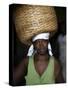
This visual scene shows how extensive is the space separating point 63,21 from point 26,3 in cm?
31

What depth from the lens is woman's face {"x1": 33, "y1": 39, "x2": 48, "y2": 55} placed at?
1.63 metres

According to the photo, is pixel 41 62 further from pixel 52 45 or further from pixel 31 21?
pixel 31 21

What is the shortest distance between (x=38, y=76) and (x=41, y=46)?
0.70 ft

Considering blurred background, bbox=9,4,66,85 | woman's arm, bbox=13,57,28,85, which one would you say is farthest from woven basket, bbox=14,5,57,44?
woman's arm, bbox=13,57,28,85

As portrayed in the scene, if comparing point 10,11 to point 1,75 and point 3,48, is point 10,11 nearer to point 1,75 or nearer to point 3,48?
point 3,48

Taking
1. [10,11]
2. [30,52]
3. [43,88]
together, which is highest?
[10,11]

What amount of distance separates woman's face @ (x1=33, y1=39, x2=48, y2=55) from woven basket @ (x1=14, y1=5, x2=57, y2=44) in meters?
0.06

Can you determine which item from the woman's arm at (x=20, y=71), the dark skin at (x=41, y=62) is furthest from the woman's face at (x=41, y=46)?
the woman's arm at (x=20, y=71)

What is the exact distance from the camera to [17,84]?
61.7 inches

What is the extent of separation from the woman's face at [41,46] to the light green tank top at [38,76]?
75 mm

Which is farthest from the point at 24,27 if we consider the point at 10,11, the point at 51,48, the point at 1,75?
the point at 1,75

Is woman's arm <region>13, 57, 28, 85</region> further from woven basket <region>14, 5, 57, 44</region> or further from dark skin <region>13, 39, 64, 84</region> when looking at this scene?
woven basket <region>14, 5, 57, 44</region>

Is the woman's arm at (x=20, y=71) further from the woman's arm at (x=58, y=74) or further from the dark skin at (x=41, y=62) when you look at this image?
the woman's arm at (x=58, y=74)

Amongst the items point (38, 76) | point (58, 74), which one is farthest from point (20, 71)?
point (58, 74)
